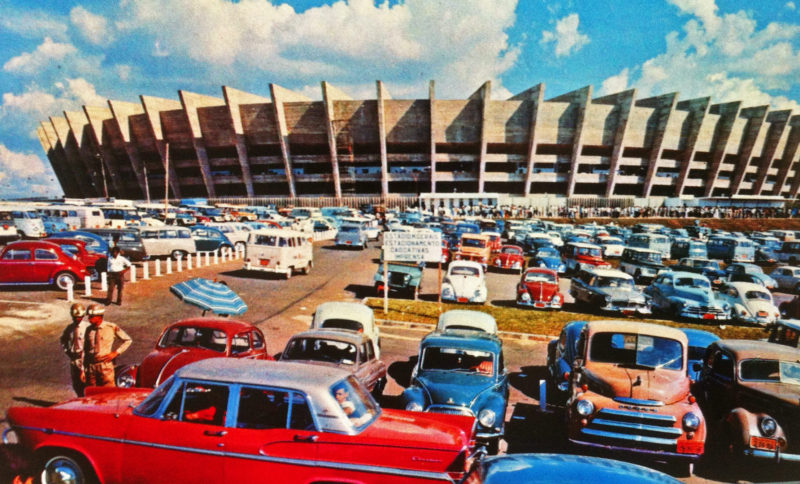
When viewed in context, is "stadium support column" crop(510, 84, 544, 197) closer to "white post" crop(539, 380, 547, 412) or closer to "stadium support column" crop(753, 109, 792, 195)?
"stadium support column" crop(753, 109, 792, 195)

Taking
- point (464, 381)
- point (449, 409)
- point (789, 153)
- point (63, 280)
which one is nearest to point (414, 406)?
point (449, 409)

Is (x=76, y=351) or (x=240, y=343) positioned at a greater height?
(x=76, y=351)

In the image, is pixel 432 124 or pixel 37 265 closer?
pixel 37 265

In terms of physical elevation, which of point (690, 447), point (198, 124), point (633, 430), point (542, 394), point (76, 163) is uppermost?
point (198, 124)

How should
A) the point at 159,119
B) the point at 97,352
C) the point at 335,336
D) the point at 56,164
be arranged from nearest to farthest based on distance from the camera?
the point at 97,352 → the point at 335,336 → the point at 159,119 → the point at 56,164

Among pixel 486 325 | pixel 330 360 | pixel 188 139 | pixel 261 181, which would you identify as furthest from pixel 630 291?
pixel 188 139

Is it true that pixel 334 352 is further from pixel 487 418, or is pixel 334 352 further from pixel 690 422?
pixel 690 422

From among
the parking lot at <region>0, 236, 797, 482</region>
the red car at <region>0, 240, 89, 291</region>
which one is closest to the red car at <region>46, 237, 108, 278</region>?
the parking lot at <region>0, 236, 797, 482</region>
